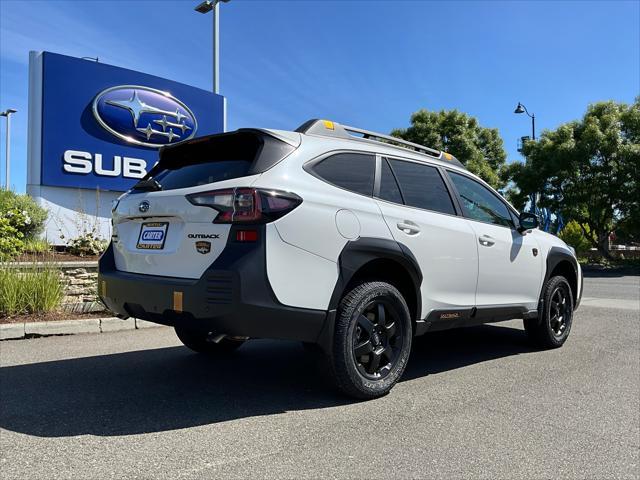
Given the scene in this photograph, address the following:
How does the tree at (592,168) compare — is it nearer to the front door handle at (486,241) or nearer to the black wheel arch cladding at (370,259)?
the front door handle at (486,241)

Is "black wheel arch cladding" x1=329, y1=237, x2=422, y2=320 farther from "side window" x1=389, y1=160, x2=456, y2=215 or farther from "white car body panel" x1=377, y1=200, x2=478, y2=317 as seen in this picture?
"side window" x1=389, y1=160, x2=456, y2=215

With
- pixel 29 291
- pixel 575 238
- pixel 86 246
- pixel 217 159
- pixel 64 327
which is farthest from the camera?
pixel 575 238

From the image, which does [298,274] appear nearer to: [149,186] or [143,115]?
[149,186]

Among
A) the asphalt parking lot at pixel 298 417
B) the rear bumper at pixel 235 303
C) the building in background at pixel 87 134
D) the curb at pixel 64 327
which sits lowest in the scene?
the asphalt parking lot at pixel 298 417

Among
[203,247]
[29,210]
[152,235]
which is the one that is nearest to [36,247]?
[29,210]

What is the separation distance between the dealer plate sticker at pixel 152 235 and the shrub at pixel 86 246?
6.69m

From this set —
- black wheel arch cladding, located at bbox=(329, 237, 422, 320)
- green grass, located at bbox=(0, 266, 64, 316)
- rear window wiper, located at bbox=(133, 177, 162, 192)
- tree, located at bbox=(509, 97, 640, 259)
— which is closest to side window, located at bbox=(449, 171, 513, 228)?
black wheel arch cladding, located at bbox=(329, 237, 422, 320)

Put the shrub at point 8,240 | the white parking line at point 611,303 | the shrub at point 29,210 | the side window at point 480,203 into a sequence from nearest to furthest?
1. the side window at point 480,203
2. the shrub at point 8,240
3. the white parking line at point 611,303
4. the shrub at point 29,210

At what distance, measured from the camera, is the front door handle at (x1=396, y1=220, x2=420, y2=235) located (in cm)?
411

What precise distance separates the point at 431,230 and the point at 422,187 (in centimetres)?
44

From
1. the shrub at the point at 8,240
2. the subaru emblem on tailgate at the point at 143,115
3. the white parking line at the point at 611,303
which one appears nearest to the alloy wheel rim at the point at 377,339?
the shrub at the point at 8,240

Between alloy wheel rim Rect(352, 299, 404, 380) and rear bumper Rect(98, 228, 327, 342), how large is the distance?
44cm

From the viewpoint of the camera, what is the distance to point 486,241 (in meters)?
4.97

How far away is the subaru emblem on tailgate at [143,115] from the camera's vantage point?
12.0 m
